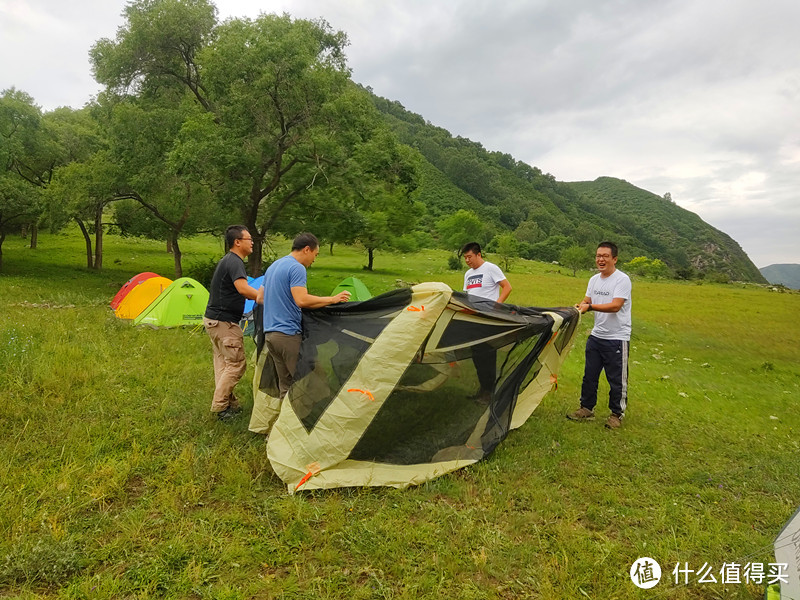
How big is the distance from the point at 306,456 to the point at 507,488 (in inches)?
75.7

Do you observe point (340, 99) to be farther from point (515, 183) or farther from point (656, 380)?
point (515, 183)

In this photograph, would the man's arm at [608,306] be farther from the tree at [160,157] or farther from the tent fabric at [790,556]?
the tree at [160,157]

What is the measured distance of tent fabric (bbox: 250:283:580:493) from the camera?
4191 millimetres

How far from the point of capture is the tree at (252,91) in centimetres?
1332

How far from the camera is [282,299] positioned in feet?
15.4

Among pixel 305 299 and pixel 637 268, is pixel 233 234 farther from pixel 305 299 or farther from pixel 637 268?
pixel 637 268

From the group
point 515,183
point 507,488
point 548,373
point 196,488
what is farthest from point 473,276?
point 515,183

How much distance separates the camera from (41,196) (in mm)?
17812

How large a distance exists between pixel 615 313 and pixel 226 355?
4.90 m

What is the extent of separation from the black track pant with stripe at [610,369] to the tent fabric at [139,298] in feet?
35.5

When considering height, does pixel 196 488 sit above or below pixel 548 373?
below

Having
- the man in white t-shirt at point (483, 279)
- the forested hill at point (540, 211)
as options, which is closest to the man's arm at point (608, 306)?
the man in white t-shirt at point (483, 279)

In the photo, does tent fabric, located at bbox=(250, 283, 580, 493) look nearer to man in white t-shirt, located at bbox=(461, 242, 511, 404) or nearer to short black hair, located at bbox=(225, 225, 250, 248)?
man in white t-shirt, located at bbox=(461, 242, 511, 404)

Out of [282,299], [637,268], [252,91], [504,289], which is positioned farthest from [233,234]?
[637,268]
